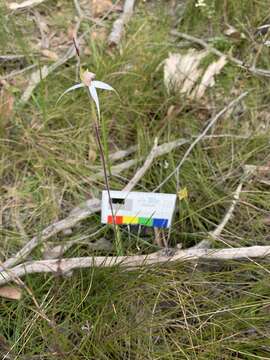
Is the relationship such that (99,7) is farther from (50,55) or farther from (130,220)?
(130,220)

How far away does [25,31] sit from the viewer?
1.98 metres

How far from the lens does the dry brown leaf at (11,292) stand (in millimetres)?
1346

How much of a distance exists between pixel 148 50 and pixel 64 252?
90 centimetres

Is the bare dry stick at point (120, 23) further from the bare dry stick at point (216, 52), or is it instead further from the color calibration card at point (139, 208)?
the color calibration card at point (139, 208)

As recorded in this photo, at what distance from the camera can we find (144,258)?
1.34 metres

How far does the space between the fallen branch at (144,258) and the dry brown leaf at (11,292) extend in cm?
3

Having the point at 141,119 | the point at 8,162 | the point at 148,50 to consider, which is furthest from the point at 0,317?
the point at 148,50

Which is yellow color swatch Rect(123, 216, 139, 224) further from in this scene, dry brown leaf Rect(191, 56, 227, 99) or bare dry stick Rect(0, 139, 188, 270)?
dry brown leaf Rect(191, 56, 227, 99)

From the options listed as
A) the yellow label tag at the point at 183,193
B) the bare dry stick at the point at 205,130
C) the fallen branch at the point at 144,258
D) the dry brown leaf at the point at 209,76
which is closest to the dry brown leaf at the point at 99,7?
the dry brown leaf at the point at 209,76

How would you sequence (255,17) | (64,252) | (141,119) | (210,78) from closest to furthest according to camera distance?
(64,252) < (141,119) < (210,78) < (255,17)

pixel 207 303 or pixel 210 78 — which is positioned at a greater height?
pixel 210 78

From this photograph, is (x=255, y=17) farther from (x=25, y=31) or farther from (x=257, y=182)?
(x=25, y=31)

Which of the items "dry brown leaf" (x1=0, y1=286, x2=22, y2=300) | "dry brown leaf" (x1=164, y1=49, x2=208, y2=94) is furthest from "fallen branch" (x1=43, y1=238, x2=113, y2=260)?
"dry brown leaf" (x1=164, y1=49, x2=208, y2=94)

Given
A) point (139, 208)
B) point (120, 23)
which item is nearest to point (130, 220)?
point (139, 208)
